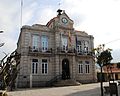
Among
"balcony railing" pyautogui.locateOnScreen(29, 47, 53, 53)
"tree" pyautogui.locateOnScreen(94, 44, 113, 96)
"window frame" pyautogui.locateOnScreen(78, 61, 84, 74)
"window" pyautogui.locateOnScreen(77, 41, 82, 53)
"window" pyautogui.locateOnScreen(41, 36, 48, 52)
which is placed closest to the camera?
"tree" pyautogui.locateOnScreen(94, 44, 113, 96)

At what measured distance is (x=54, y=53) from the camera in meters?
30.7

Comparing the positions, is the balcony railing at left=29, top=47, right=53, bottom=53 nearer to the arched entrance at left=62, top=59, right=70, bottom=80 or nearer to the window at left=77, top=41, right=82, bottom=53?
the arched entrance at left=62, top=59, right=70, bottom=80

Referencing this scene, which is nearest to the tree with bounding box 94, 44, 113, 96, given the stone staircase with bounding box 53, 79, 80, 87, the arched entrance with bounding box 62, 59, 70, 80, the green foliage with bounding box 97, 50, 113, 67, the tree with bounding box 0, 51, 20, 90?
the green foliage with bounding box 97, 50, 113, 67

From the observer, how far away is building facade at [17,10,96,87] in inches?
1132

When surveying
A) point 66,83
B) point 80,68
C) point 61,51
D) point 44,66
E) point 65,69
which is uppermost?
point 61,51

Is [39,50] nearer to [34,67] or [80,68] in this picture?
[34,67]

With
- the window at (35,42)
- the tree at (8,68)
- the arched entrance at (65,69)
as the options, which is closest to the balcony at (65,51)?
the arched entrance at (65,69)

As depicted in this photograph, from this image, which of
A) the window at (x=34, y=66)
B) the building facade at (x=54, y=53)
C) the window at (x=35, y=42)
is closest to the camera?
the building facade at (x=54, y=53)

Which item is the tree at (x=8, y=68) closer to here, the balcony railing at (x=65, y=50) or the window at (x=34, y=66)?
the window at (x=34, y=66)

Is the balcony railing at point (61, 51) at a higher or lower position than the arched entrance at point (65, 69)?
higher

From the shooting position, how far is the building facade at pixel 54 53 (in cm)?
2875

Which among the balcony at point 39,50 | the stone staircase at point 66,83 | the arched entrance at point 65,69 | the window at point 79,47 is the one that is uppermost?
the window at point 79,47


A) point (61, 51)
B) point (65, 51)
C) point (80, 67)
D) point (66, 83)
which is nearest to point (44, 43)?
point (61, 51)

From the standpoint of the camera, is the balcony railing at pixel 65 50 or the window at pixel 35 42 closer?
the window at pixel 35 42
